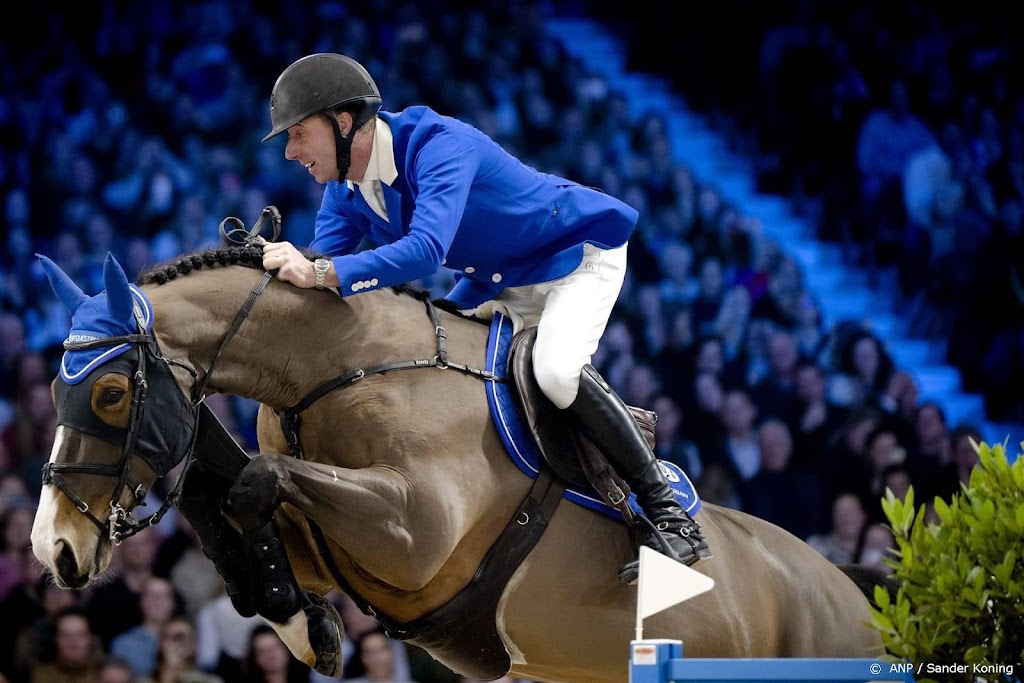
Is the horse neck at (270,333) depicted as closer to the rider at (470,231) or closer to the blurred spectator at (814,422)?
the rider at (470,231)

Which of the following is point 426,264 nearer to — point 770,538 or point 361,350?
point 361,350

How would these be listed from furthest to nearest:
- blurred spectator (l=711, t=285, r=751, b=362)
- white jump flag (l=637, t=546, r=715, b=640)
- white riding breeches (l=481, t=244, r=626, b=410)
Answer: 1. blurred spectator (l=711, t=285, r=751, b=362)
2. white riding breeches (l=481, t=244, r=626, b=410)
3. white jump flag (l=637, t=546, r=715, b=640)

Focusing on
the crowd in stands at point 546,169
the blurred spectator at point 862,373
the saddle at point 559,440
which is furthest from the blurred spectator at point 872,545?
the saddle at point 559,440

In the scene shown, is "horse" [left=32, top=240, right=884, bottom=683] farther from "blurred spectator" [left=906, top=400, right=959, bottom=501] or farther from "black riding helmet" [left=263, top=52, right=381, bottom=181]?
"blurred spectator" [left=906, top=400, right=959, bottom=501]

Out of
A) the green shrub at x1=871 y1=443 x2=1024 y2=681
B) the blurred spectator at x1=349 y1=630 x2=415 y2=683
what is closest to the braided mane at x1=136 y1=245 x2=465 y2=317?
the green shrub at x1=871 y1=443 x2=1024 y2=681

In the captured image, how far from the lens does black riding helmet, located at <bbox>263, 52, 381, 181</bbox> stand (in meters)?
3.94

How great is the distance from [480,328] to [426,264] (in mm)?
666

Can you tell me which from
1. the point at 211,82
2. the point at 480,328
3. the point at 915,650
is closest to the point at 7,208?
the point at 211,82

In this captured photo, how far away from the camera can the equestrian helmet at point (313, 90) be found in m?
3.94

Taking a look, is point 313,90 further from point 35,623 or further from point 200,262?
point 35,623

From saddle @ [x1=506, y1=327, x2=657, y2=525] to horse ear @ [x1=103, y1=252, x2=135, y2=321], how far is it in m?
1.28

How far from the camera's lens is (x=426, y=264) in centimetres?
383

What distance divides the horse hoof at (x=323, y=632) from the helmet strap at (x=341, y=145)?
1.40 meters

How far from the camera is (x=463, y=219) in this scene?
425 cm
